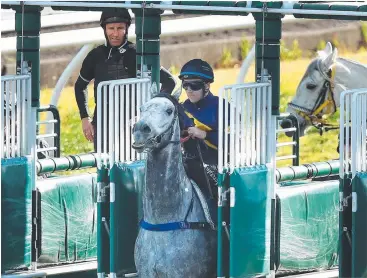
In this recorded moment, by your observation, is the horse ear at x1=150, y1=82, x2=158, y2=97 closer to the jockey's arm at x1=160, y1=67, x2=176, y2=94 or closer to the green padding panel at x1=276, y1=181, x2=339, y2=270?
the jockey's arm at x1=160, y1=67, x2=176, y2=94

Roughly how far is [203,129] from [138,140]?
1017 millimetres

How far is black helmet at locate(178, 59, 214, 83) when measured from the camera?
1447cm

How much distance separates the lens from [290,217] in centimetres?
1485

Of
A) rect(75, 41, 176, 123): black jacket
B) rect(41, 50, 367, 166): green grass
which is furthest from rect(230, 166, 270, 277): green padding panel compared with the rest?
rect(75, 41, 176, 123): black jacket

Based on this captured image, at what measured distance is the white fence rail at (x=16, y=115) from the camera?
1509 centimetres

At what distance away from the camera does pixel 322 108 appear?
15133mm

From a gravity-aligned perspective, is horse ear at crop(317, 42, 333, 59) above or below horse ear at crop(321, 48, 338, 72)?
above

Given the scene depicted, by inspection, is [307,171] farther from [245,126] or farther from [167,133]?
[167,133]

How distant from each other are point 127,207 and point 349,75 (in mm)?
1810

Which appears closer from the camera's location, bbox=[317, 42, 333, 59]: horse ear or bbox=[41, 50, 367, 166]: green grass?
bbox=[317, 42, 333, 59]: horse ear

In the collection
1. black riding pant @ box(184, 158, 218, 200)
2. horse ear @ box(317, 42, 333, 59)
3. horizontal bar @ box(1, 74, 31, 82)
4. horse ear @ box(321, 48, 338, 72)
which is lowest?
black riding pant @ box(184, 158, 218, 200)

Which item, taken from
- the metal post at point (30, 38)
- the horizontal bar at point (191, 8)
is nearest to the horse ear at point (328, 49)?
the horizontal bar at point (191, 8)

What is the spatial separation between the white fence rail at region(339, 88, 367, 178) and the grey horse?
46.0 inches

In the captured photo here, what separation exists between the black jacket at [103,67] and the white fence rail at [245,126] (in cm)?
140
